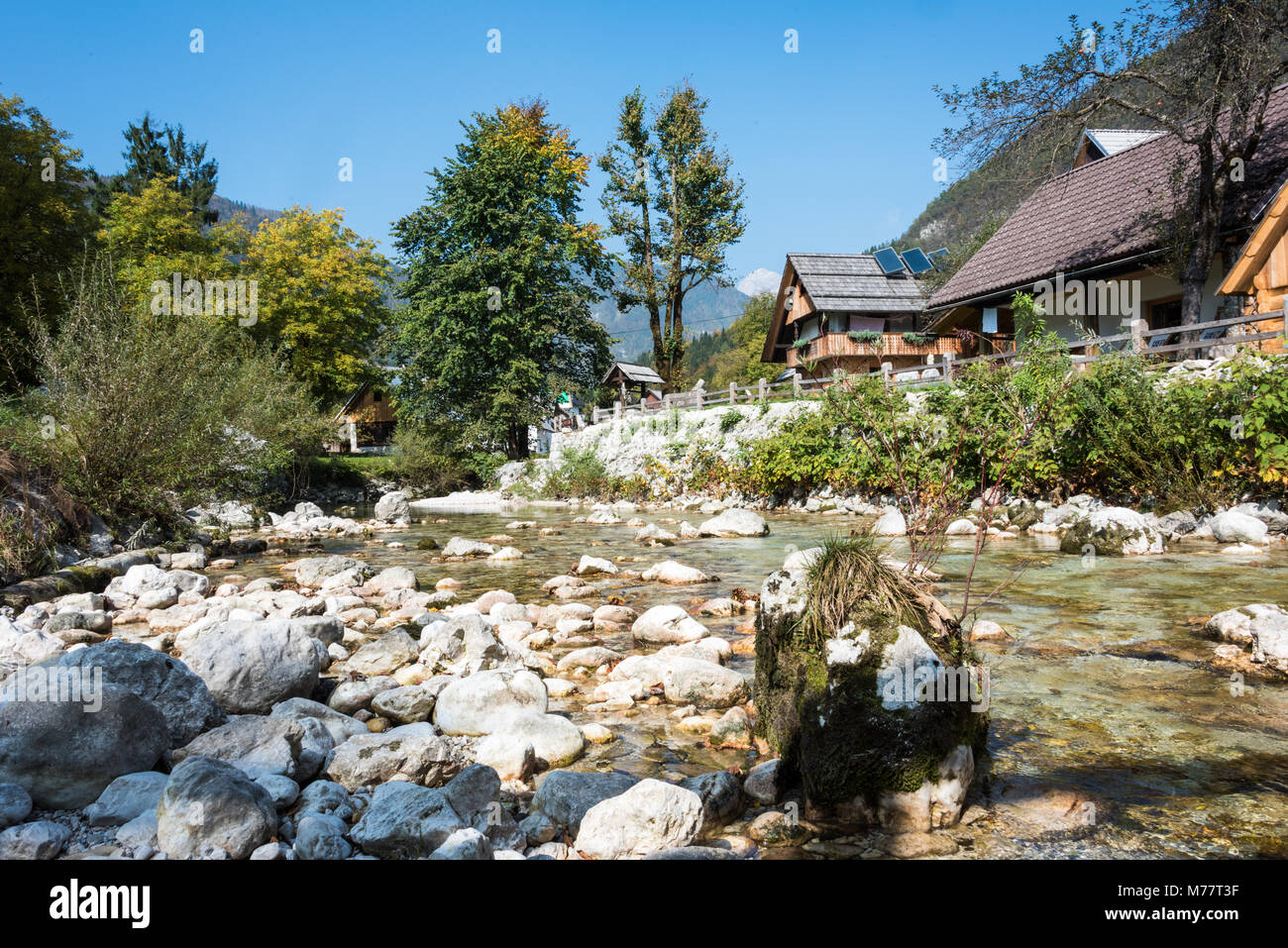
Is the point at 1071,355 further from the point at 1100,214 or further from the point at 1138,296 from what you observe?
the point at 1100,214

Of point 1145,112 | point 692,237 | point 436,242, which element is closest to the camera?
point 1145,112

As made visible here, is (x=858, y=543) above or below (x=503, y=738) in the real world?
above

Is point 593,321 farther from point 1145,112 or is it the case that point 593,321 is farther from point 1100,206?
point 1145,112

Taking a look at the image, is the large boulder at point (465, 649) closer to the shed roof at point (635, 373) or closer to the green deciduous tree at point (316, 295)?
the green deciduous tree at point (316, 295)

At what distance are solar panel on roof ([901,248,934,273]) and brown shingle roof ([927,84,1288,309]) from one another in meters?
14.3

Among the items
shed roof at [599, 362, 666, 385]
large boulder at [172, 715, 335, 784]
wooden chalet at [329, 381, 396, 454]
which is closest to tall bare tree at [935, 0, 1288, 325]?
large boulder at [172, 715, 335, 784]

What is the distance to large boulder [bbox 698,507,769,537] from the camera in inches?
599

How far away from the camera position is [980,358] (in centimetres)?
1561

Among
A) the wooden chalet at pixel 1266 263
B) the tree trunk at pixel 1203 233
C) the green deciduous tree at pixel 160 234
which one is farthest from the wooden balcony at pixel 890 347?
the green deciduous tree at pixel 160 234

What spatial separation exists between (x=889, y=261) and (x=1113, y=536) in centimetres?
3211

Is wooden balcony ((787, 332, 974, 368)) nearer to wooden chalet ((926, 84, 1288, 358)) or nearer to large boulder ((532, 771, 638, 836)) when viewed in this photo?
wooden chalet ((926, 84, 1288, 358))
